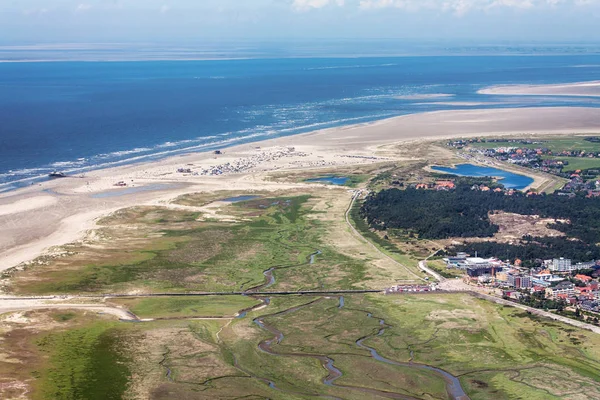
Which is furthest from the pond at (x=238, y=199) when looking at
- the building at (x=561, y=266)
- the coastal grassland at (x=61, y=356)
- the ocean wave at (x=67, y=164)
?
the coastal grassland at (x=61, y=356)

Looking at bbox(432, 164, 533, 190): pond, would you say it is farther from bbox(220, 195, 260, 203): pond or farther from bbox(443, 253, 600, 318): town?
bbox(443, 253, 600, 318): town

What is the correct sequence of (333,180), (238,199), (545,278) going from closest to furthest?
(545,278), (238,199), (333,180)

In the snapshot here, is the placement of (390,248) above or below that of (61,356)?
below

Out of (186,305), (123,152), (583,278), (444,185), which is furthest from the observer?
(123,152)

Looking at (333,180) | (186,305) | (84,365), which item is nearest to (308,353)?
(186,305)

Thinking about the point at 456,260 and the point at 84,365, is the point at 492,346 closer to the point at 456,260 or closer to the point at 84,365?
the point at 456,260

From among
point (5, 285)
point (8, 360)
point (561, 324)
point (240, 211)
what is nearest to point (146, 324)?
point (8, 360)
